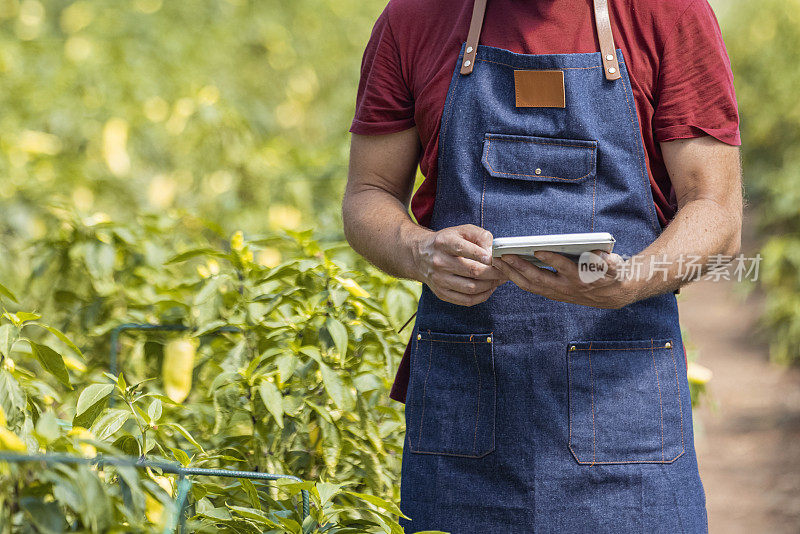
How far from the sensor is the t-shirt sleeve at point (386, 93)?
5.51ft

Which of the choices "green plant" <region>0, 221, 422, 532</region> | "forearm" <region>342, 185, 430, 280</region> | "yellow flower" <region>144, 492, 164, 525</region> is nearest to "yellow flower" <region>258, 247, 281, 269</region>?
"green plant" <region>0, 221, 422, 532</region>

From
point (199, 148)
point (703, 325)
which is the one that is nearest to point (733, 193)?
point (199, 148)

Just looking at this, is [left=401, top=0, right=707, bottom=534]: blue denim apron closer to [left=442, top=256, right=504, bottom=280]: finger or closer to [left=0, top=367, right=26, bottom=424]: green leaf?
[left=442, top=256, right=504, bottom=280]: finger

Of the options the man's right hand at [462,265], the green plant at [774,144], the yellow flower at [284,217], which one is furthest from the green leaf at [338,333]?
the green plant at [774,144]

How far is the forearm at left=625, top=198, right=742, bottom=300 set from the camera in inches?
55.5

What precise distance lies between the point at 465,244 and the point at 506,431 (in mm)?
351

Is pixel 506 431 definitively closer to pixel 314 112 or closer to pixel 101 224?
pixel 101 224

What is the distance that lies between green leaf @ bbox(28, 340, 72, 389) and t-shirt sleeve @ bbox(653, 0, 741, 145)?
1.00m

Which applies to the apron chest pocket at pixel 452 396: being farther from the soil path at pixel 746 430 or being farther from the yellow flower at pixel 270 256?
the soil path at pixel 746 430

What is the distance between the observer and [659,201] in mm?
1593

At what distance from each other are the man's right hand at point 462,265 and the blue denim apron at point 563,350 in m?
0.11

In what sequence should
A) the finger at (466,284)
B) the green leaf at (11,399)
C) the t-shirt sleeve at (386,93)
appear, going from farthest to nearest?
the t-shirt sleeve at (386,93) < the finger at (466,284) < the green leaf at (11,399)

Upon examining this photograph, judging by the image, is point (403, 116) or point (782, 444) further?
point (782, 444)

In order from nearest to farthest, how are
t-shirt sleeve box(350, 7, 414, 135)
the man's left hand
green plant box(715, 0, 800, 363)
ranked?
the man's left hand < t-shirt sleeve box(350, 7, 414, 135) < green plant box(715, 0, 800, 363)
